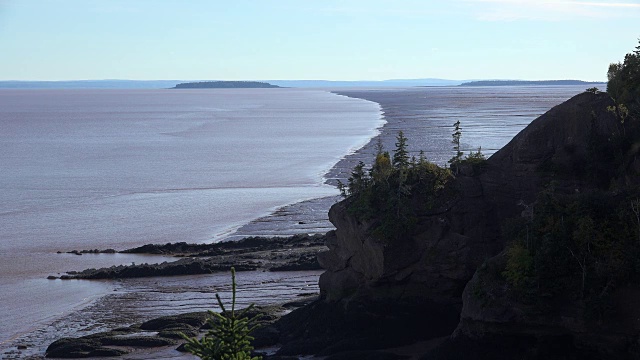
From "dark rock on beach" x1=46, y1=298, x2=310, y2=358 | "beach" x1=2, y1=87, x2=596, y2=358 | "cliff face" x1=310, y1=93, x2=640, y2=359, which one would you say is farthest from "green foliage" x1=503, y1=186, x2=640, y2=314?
"beach" x1=2, y1=87, x2=596, y2=358

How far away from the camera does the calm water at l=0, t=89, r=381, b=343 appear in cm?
4837

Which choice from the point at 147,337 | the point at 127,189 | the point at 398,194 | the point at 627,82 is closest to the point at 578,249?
the point at 398,194

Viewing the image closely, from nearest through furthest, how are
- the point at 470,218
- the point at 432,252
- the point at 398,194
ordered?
the point at 432,252
the point at 398,194
the point at 470,218

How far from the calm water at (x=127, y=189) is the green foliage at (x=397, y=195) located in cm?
1504

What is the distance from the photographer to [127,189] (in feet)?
250

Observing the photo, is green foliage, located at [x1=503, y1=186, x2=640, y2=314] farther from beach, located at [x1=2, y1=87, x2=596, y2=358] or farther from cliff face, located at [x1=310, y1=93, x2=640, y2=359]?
beach, located at [x1=2, y1=87, x2=596, y2=358]

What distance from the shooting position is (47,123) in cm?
17388

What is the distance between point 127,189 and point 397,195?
49.3 meters

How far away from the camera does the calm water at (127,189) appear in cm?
4837

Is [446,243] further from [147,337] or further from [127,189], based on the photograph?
[127,189]

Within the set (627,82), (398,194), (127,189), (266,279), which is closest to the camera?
(398,194)

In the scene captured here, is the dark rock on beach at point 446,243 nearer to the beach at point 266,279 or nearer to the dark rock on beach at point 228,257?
the beach at point 266,279

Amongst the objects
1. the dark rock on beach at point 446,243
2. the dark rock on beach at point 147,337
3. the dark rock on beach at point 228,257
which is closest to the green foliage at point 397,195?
the dark rock on beach at point 446,243

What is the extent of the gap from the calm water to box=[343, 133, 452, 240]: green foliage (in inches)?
592
